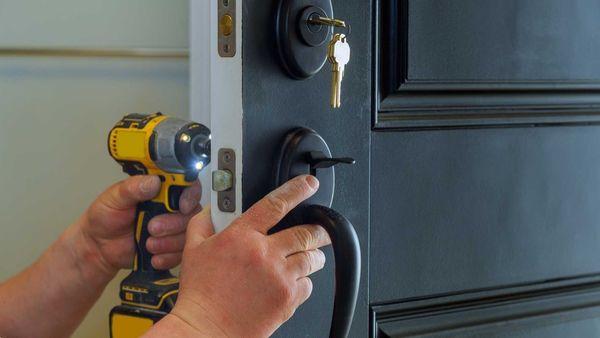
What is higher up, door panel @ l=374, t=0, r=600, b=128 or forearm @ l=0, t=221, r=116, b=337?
door panel @ l=374, t=0, r=600, b=128

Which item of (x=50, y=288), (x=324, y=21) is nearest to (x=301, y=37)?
(x=324, y=21)

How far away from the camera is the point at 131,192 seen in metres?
1.11

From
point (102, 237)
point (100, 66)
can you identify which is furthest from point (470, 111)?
point (100, 66)

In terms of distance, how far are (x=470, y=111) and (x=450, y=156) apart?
0.05m

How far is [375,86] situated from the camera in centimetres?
77

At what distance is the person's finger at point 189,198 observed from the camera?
113 centimetres

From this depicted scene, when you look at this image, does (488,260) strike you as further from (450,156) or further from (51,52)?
(51,52)

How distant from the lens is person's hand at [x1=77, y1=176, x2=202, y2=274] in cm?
111

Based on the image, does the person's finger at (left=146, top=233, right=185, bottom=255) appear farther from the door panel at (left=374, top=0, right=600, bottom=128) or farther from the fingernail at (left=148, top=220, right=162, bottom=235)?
the door panel at (left=374, top=0, right=600, bottom=128)

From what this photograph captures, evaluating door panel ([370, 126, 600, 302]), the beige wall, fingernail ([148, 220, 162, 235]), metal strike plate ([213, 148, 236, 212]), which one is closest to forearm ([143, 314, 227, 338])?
metal strike plate ([213, 148, 236, 212])

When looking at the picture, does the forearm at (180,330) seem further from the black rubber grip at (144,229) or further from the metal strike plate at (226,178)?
the black rubber grip at (144,229)

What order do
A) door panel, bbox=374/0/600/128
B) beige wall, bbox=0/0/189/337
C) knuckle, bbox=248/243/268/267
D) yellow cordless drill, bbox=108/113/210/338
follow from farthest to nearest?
beige wall, bbox=0/0/189/337, yellow cordless drill, bbox=108/113/210/338, door panel, bbox=374/0/600/128, knuckle, bbox=248/243/268/267

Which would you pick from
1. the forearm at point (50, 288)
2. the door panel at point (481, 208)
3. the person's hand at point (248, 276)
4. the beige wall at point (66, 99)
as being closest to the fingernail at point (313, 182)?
the person's hand at point (248, 276)

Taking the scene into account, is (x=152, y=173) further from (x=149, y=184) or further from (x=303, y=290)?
(x=303, y=290)
